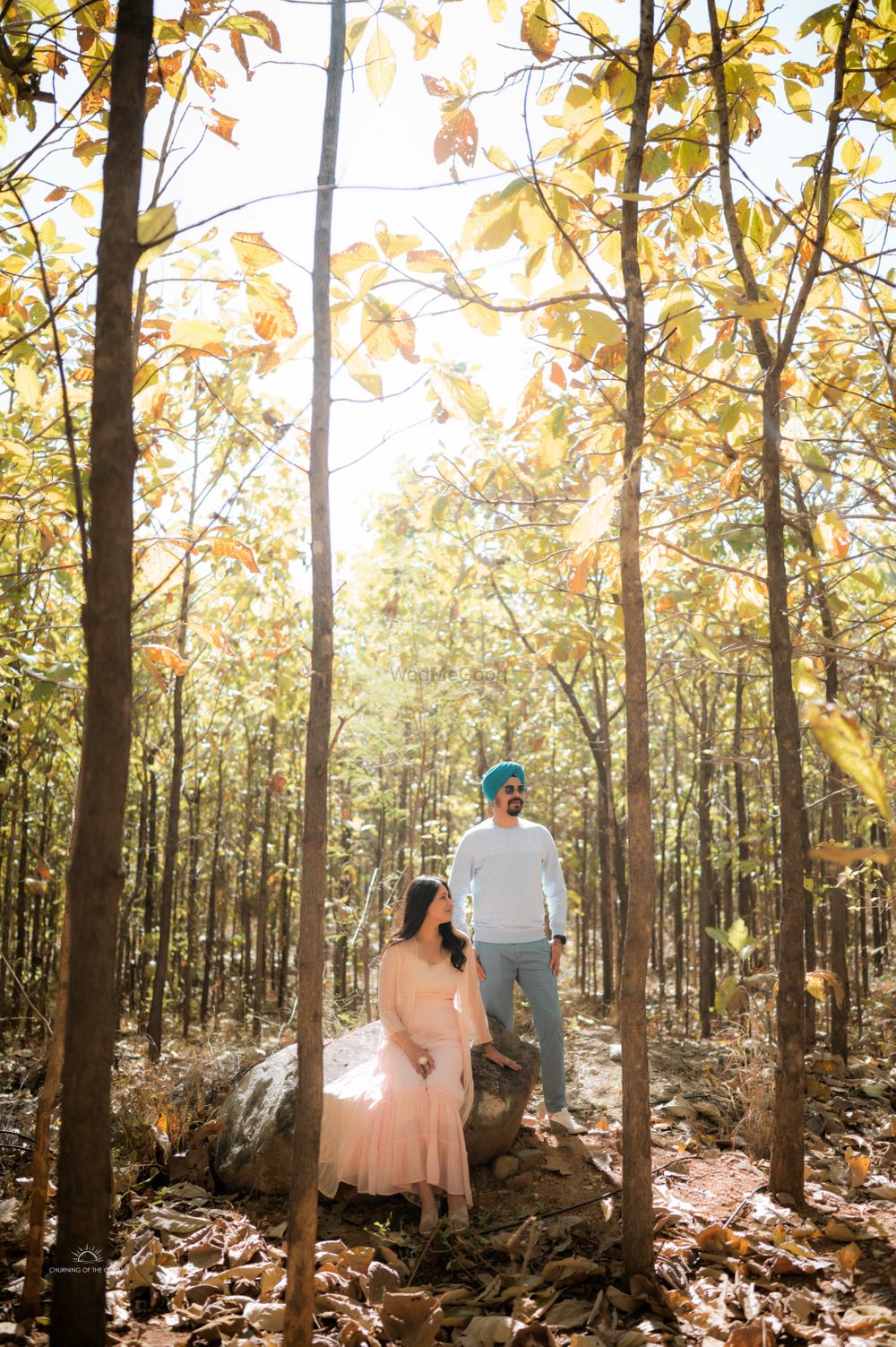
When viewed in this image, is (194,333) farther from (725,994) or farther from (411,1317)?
(725,994)

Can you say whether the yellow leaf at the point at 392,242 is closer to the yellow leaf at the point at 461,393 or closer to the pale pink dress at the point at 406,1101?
the yellow leaf at the point at 461,393

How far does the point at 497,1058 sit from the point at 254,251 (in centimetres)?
378

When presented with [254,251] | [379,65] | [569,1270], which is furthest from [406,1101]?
[379,65]

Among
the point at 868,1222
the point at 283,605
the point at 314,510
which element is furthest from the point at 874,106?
the point at 283,605

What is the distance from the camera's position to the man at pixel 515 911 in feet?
15.4

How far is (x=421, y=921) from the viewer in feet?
13.9

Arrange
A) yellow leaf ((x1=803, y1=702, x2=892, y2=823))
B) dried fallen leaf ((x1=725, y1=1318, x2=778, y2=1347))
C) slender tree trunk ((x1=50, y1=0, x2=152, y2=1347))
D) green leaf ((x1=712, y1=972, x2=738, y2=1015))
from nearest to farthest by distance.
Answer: yellow leaf ((x1=803, y1=702, x2=892, y2=823))
slender tree trunk ((x1=50, y1=0, x2=152, y2=1347))
dried fallen leaf ((x1=725, y1=1318, x2=778, y2=1347))
green leaf ((x1=712, y1=972, x2=738, y2=1015))

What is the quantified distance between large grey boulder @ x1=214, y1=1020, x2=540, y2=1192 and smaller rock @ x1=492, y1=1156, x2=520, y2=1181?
0.20 ft

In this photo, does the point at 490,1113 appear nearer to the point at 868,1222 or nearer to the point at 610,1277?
the point at 610,1277

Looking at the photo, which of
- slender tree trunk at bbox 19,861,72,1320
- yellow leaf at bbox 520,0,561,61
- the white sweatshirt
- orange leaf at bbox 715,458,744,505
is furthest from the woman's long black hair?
yellow leaf at bbox 520,0,561,61

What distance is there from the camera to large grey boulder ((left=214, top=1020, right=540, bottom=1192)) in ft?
12.9

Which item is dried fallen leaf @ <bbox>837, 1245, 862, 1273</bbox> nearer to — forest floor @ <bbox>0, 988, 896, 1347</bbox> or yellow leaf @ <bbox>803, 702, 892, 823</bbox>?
forest floor @ <bbox>0, 988, 896, 1347</bbox>

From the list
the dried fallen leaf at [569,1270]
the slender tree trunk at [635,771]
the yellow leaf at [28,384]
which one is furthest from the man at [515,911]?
the yellow leaf at [28,384]

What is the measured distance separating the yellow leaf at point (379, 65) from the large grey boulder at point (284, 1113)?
3.89 metres
